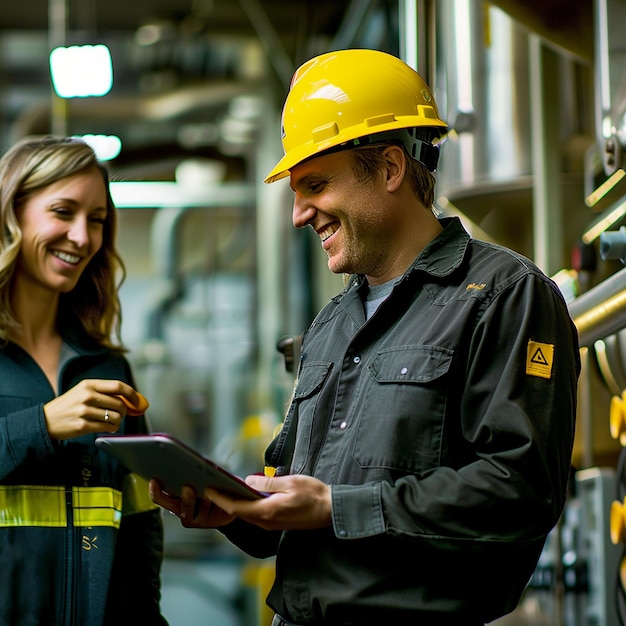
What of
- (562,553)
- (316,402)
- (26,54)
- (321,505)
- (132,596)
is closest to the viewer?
(321,505)

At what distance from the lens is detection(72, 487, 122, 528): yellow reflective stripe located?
205cm

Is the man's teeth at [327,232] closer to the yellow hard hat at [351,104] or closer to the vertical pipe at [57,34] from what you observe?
the yellow hard hat at [351,104]

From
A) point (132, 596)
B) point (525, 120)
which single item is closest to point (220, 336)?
point (525, 120)

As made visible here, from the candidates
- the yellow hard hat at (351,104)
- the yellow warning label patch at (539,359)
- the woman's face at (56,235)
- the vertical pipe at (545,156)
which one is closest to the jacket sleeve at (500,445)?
the yellow warning label patch at (539,359)

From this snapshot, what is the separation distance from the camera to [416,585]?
1504mm

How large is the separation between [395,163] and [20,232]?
0.78 meters

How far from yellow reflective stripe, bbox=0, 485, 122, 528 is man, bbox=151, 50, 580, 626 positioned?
1.29 feet

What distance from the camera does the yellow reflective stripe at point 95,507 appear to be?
2.05 meters

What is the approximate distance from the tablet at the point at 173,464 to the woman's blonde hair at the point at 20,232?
0.63 meters

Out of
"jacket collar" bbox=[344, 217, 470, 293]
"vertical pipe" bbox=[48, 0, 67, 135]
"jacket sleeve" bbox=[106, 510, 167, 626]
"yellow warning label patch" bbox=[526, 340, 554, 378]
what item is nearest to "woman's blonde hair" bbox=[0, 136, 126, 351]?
"jacket sleeve" bbox=[106, 510, 167, 626]

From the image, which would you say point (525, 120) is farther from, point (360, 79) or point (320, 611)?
point (320, 611)

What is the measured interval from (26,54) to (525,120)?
5980 mm

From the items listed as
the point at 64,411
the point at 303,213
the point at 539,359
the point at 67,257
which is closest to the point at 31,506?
the point at 64,411

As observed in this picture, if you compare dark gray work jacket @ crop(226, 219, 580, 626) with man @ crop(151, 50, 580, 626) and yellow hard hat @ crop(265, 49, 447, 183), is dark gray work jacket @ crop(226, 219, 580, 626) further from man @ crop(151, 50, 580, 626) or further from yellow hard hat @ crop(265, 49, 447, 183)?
yellow hard hat @ crop(265, 49, 447, 183)
